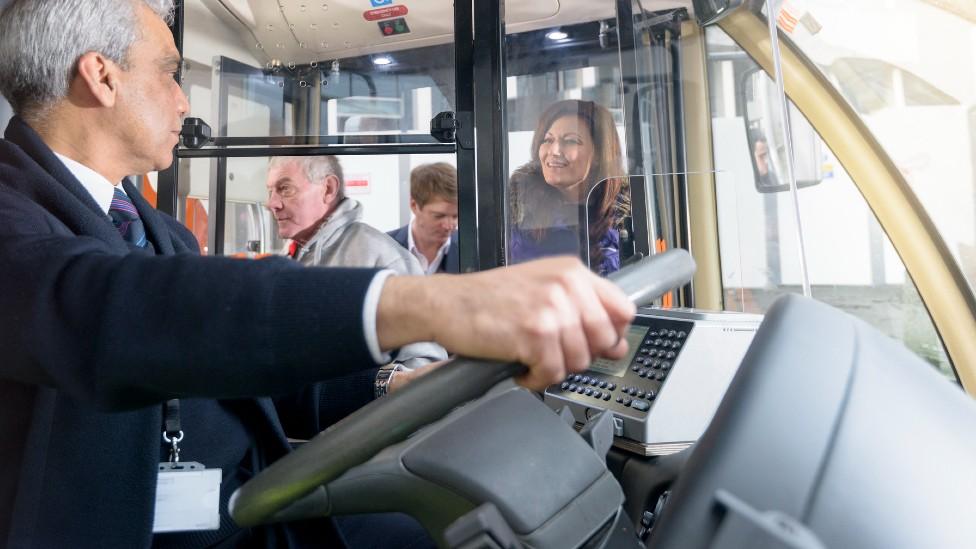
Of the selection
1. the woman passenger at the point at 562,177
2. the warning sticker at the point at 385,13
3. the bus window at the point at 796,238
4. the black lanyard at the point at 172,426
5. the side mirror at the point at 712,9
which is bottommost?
the black lanyard at the point at 172,426

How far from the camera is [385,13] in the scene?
2.34m

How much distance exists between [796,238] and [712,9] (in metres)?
0.55

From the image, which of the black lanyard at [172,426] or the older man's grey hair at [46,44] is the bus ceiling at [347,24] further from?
the black lanyard at [172,426]

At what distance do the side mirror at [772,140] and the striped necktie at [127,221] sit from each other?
48.3 inches

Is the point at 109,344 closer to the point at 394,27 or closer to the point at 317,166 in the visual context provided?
the point at 317,166

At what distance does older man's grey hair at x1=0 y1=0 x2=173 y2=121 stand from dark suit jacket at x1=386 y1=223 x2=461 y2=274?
3.87 ft

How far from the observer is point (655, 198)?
1635 millimetres

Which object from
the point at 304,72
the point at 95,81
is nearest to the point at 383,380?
the point at 95,81

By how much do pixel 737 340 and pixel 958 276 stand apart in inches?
28.2

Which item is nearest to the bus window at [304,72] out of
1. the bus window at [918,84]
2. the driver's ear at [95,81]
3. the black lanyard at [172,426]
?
the driver's ear at [95,81]

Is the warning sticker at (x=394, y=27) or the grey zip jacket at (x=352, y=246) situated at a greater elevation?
the warning sticker at (x=394, y=27)

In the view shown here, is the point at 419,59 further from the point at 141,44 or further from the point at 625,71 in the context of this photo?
the point at 141,44

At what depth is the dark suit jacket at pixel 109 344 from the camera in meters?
0.58

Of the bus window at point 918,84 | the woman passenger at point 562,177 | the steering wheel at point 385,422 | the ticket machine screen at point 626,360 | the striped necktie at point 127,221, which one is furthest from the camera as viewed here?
the woman passenger at point 562,177
